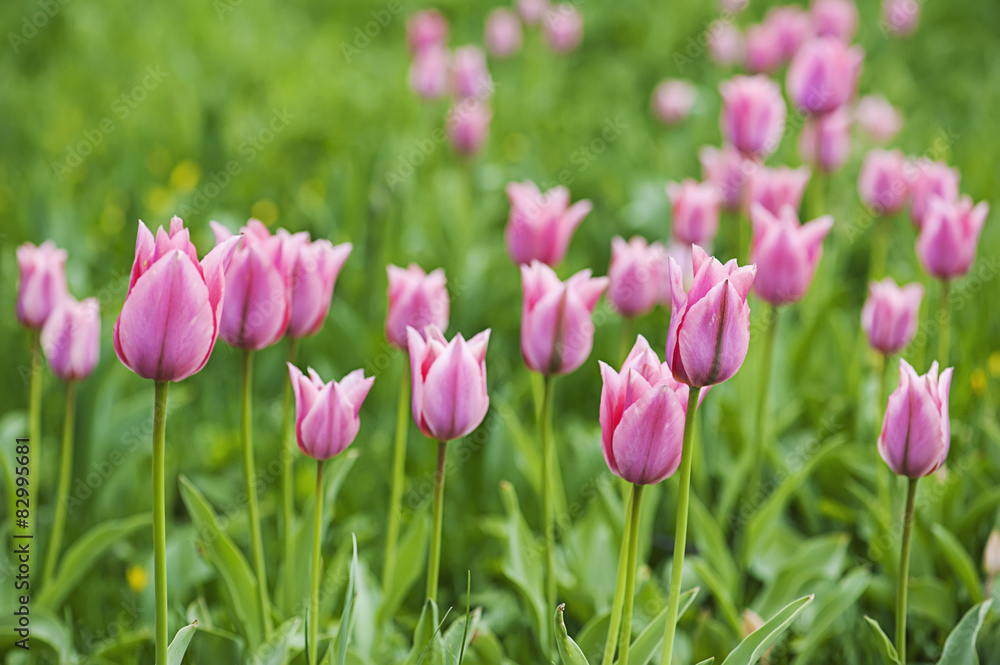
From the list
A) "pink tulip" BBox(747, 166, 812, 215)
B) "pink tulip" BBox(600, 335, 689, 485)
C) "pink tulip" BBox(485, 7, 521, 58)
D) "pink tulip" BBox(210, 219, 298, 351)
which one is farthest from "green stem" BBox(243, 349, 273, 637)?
"pink tulip" BBox(485, 7, 521, 58)

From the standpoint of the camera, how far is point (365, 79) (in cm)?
504

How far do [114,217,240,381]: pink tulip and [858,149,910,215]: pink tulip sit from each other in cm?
190

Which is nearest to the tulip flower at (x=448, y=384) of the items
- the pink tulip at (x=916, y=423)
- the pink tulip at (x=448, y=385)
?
the pink tulip at (x=448, y=385)

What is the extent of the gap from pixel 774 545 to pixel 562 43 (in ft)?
10.4

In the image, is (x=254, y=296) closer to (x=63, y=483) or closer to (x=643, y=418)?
(x=643, y=418)

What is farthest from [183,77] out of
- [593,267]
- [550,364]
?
[550,364]

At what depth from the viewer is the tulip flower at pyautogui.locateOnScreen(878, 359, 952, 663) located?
4.12 feet

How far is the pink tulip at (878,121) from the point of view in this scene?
3.82m

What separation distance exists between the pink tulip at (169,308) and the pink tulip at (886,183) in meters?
1.90

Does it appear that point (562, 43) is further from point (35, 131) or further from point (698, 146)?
point (35, 131)

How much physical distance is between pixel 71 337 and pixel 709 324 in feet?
3.87

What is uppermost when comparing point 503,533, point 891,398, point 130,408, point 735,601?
point 891,398

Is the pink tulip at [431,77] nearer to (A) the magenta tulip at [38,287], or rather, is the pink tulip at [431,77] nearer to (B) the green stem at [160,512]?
(A) the magenta tulip at [38,287]

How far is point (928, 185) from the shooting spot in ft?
7.29
